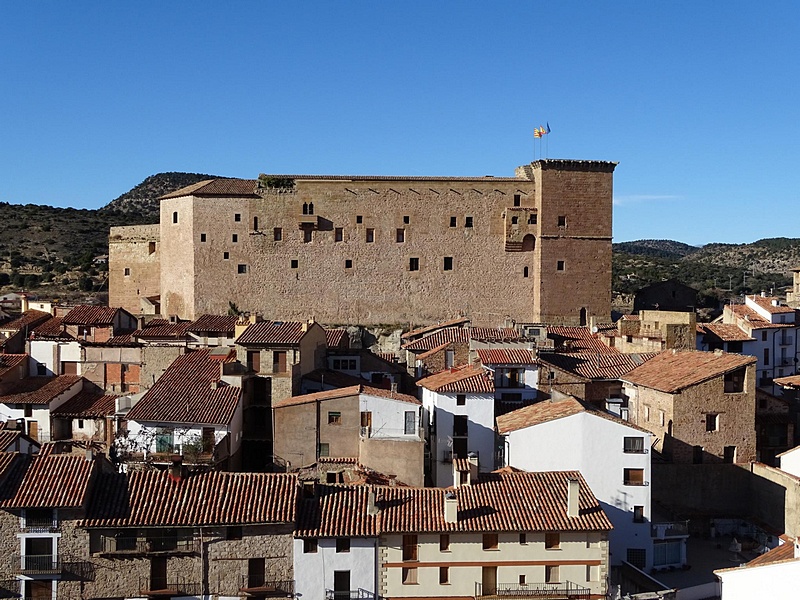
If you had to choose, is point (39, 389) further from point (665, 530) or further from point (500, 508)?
point (665, 530)

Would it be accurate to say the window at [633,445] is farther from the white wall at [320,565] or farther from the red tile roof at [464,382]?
the white wall at [320,565]

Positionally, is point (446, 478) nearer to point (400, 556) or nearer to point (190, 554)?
point (400, 556)

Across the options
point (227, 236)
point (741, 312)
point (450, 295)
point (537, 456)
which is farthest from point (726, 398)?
point (227, 236)

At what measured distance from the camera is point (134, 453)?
21.9 meters

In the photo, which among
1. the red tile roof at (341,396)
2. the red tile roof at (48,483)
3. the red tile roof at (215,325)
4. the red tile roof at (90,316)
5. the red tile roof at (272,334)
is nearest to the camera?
the red tile roof at (48,483)

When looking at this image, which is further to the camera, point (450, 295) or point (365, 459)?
point (450, 295)

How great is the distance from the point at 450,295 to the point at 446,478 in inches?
718

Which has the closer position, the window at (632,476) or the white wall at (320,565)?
the white wall at (320,565)

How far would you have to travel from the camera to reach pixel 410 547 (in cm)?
1728

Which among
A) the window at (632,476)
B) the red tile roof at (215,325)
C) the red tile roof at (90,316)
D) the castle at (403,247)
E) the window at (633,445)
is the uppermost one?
the castle at (403,247)

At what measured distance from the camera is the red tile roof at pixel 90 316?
3366 cm

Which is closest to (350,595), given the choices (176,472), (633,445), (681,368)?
(176,472)

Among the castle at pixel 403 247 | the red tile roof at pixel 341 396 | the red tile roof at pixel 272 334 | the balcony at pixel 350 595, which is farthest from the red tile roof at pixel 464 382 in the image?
the castle at pixel 403 247

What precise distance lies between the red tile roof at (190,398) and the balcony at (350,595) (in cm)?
662
